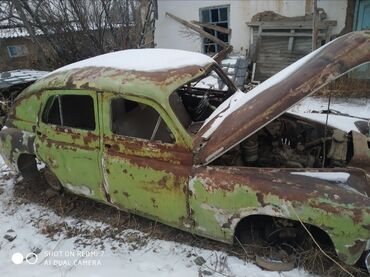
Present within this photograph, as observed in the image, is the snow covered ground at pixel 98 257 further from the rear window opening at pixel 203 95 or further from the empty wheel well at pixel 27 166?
the rear window opening at pixel 203 95

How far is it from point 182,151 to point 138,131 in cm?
78

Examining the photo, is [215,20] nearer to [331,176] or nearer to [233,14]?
[233,14]

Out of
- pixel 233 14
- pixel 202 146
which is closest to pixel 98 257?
pixel 202 146

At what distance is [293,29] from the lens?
9.41 m

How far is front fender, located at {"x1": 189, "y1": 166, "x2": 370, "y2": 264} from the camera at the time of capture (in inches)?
101

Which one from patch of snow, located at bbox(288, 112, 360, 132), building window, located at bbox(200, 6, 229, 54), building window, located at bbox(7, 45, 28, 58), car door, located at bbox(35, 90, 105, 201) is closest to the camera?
car door, located at bbox(35, 90, 105, 201)

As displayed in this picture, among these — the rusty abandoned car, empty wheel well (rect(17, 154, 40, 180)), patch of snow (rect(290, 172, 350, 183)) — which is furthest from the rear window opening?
empty wheel well (rect(17, 154, 40, 180))

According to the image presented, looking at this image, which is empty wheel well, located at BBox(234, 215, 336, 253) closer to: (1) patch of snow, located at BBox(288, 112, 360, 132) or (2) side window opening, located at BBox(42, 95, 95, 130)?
(1) patch of snow, located at BBox(288, 112, 360, 132)

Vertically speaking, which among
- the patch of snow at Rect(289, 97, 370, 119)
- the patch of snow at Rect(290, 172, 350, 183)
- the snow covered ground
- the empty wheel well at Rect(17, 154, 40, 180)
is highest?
the patch of snow at Rect(290, 172, 350, 183)

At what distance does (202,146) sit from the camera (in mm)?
2996

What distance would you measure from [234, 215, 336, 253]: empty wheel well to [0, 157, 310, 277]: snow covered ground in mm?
272

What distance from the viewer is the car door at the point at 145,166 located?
309 cm

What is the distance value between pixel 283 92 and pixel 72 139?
2.25 meters

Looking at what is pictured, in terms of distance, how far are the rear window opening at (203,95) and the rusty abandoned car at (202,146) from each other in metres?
0.02
